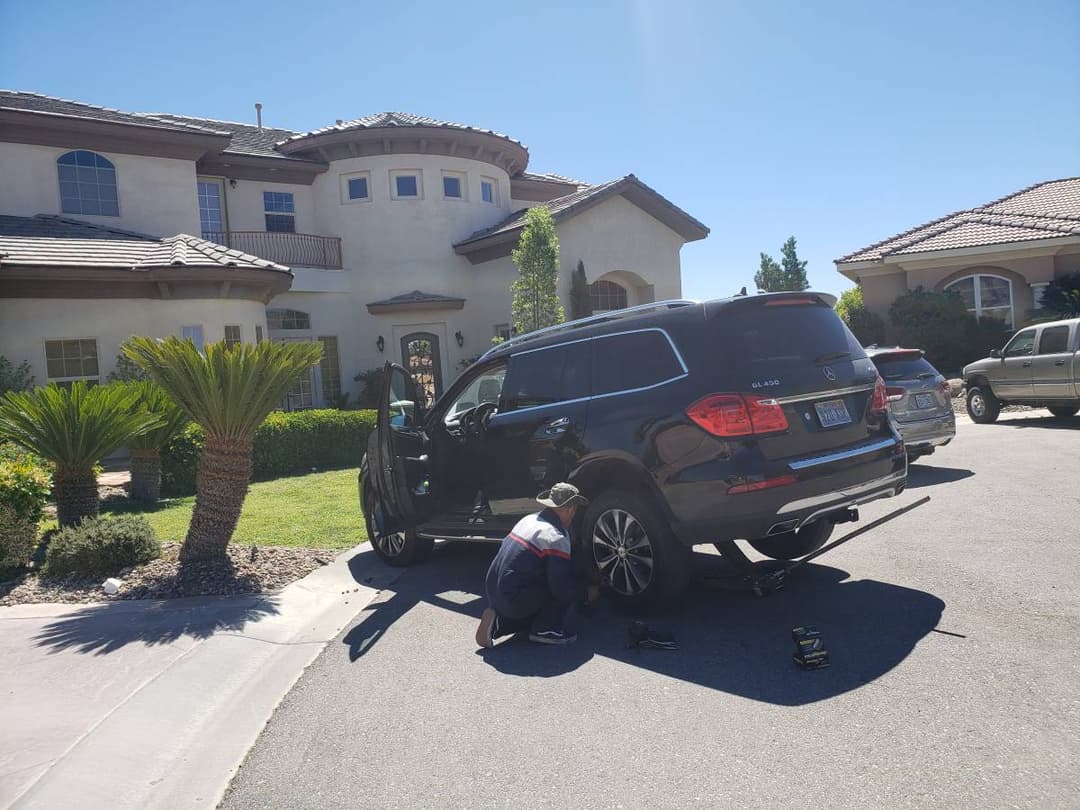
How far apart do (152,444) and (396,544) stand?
554 centimetres

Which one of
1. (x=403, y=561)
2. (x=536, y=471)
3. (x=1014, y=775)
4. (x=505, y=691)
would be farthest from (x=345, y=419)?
(x=1014, y=775)

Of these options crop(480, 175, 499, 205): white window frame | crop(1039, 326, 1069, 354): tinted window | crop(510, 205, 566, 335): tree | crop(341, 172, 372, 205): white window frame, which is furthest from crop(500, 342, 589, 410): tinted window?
crop(480, 175, 499, 205): white window frame

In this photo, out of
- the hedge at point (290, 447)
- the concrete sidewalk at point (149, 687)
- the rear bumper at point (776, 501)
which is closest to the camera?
the concrete sidewalk at point (149, 687)

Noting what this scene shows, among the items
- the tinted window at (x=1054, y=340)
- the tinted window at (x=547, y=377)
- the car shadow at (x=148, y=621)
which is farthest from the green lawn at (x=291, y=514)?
the tinted window at (x=1054, y=340)

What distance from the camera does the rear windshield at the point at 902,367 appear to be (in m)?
10.5

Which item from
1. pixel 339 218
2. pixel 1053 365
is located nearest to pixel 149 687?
pixel 1053 365

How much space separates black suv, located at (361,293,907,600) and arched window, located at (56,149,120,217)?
→ 1606cm

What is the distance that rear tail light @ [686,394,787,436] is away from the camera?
5.04m

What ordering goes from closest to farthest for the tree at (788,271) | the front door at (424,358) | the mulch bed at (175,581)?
the mulch bed at (175,581)
the front door at (424,358)
the tree at (788,271)

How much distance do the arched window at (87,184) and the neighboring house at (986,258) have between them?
20.7m

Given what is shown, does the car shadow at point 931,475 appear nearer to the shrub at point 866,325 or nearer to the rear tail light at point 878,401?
the rear tail light at point 878,401

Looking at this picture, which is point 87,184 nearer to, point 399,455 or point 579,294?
point 579,294

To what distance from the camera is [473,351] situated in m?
23.4

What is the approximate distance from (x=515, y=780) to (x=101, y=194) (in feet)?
63.9
